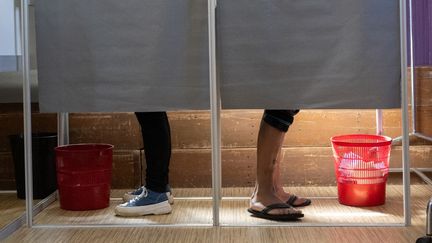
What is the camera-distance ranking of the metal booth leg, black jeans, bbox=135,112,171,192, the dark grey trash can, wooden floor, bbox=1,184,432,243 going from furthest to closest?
the dark grey trash can < black jeans, bbox=135,112,171,192 < wooden floor, bbox=1,184,432,243 < the metal booth leg

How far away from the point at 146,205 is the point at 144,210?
0.08 feet

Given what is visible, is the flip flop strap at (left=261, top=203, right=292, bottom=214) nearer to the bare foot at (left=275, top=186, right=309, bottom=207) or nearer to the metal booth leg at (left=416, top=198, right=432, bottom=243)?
the bare foot at (left=275, top=186, right=309, bottom=207)

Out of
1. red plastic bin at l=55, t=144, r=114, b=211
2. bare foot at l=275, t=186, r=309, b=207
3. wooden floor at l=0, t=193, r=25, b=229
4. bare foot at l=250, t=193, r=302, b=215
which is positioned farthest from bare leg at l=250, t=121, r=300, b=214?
wooden floor at l=0, t=193, r=25, b=229

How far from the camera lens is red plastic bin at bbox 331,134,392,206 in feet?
8.64

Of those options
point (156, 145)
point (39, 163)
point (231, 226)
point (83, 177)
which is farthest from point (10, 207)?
point (231, 226)

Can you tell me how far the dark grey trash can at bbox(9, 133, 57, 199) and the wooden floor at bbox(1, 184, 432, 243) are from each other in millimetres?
141

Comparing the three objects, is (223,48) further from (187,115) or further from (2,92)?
(2,92)

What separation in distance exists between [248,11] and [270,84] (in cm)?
29

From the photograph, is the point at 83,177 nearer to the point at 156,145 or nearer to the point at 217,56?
the point at 156,145

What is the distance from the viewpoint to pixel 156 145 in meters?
2.60

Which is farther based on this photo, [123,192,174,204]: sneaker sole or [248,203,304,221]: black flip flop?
[123,192,174,204]: sneaker sole

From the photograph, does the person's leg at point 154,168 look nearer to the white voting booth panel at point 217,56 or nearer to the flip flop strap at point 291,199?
the white voting booth panel at point 217,56

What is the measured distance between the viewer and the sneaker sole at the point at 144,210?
2598 millimetres

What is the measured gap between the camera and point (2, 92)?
120 inches
